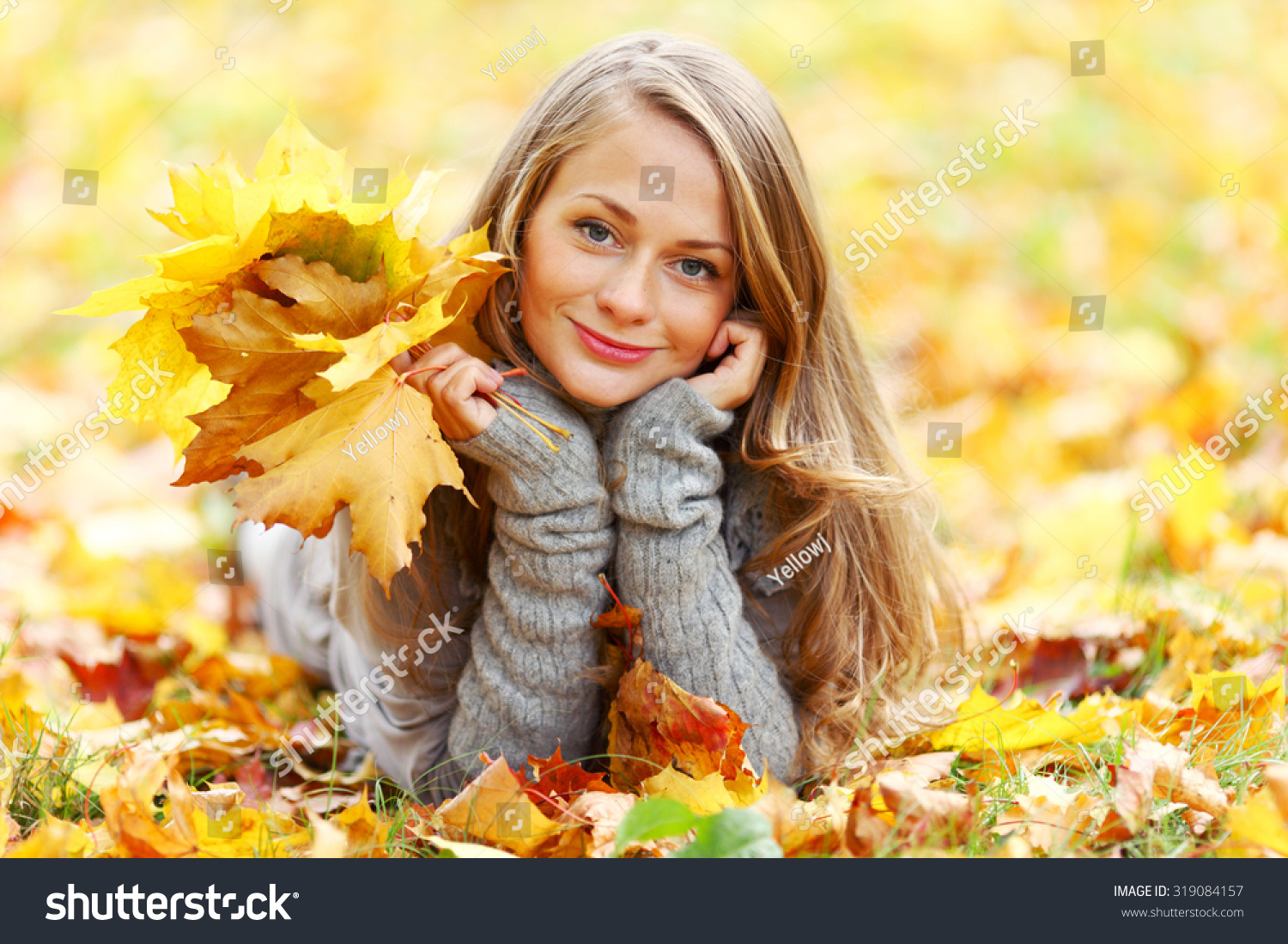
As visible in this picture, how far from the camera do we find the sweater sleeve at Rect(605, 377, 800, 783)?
1696 mm

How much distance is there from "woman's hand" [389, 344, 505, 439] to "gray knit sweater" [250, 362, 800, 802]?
27mm

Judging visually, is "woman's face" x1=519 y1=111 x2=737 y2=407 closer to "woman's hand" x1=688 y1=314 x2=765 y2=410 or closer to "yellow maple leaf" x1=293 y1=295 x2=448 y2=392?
A: "woman's hand" x1=688 y1=314 x2=765 y2=410

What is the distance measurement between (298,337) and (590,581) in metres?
0.64

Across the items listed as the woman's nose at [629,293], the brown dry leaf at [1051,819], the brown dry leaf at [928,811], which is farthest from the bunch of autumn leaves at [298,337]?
the brown dry leaf at [1051,819]

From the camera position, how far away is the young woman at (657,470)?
5.48 ft

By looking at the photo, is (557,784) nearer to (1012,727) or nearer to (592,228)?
(1012,727)

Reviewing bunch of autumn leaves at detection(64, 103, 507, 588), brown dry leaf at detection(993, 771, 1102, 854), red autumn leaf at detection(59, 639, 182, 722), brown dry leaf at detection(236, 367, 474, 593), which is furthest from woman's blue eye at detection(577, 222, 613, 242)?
red autumn leaf at detection(59, 639, 182, 722)

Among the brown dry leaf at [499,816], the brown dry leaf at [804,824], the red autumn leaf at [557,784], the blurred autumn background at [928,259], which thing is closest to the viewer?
the brown dry leaf at [804,824]

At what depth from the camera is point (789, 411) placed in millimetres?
1854

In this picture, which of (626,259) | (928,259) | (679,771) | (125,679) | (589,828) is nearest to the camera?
(589,828)

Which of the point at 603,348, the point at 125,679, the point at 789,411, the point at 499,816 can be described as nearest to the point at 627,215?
the point at 603,348

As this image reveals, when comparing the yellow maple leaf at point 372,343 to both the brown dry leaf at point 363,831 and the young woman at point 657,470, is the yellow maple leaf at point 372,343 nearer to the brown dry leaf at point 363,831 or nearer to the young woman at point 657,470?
the young woman at point 657,470

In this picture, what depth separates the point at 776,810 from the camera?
4.23 ft

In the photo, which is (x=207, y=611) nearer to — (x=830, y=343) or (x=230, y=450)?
(x=230, y=450)
